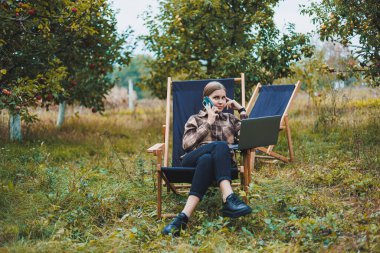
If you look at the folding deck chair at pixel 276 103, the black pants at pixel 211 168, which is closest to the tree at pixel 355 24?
the folding deck chair at pixel 276 103

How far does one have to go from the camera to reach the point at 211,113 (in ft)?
13.1

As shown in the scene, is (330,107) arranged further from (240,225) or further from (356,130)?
(240,225)

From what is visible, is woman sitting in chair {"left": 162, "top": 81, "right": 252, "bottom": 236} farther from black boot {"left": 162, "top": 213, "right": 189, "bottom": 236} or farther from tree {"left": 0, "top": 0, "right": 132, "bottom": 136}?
tree {"left": 0, "top": 0, "right": 132, "bottom": 136}

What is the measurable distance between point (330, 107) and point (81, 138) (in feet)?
12.2

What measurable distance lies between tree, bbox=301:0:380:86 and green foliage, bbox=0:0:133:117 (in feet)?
8.19

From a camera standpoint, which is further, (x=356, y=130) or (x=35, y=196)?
A: (x=356, y=130)

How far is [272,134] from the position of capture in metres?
3.73

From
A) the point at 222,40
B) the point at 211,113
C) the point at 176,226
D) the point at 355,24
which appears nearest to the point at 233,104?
the point at 211,113

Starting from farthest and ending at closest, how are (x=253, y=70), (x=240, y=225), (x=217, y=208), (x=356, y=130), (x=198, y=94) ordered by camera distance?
(x=253, y=70) < (x=356, y=130) < (x=198, y=94) < (x=217, y=208) < (x=240, y=225)

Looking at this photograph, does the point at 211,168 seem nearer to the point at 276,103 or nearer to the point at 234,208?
the point at 234,208

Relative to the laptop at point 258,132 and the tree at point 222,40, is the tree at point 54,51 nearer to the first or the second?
the tree at point 222,40

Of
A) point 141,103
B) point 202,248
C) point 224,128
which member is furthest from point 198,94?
point 141,103

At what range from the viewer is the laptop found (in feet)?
11.6

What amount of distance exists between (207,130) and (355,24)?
2.57 meters
